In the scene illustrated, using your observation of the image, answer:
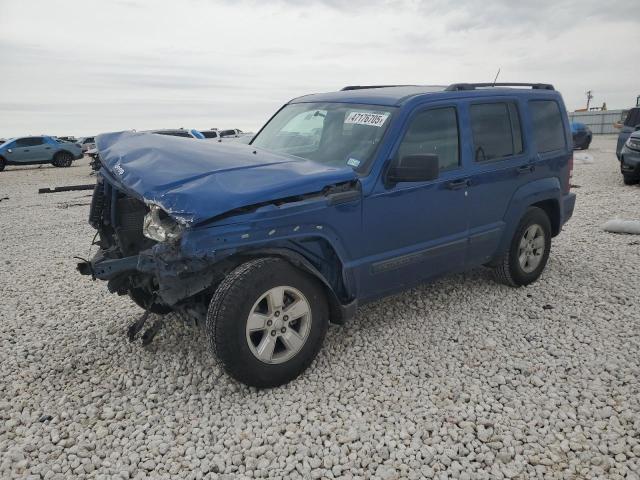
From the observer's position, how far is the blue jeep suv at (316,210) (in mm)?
2887

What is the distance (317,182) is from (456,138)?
1.56 metres

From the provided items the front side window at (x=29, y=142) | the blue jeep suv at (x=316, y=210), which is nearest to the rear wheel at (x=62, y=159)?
the front side window at (x=29, y=142)

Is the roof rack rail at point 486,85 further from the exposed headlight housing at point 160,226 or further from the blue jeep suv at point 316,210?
the exposed headlight housing at point 160,226

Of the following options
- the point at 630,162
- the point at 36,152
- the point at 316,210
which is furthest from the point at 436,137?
the point at 36,152

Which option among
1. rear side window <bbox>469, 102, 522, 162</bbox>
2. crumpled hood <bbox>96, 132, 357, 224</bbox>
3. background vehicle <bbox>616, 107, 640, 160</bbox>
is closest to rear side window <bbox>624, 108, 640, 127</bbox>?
background vehicle <bbox>616, 107, 640, 160</bbox>

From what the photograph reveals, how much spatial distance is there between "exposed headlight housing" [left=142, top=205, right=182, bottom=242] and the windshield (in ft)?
4.11

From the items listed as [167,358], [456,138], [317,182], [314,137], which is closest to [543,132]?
[456,138]

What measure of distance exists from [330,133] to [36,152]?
2239cm

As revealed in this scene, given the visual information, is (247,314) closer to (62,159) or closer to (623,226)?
(623,226)

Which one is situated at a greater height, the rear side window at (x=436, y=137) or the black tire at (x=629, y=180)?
the rear side window at (x=436, y=137)

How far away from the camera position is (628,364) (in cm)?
342

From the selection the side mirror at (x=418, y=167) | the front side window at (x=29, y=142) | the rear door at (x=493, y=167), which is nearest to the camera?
the side mirror at (x=418, y=167)

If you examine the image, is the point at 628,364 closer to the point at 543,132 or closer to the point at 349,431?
the point at 349,431

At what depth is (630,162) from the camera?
35.4 ft
